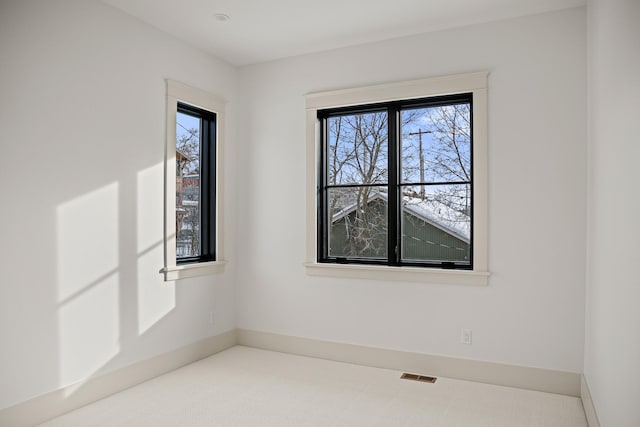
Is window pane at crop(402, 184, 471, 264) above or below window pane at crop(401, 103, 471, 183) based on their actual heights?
below

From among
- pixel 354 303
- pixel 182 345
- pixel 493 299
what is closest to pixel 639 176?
pixel 493 299

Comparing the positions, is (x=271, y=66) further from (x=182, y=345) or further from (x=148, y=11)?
(x=182, y=345)

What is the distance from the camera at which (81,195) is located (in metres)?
3.07

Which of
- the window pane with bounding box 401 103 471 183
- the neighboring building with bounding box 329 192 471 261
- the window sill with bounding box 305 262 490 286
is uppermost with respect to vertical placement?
the window pane with bounding box 401 103 471 183

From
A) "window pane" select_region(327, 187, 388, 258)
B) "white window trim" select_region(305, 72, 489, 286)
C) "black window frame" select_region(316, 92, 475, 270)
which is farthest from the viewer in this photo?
"window pane" select_region(327, 187, 388, 258)

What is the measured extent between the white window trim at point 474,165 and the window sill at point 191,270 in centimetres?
84

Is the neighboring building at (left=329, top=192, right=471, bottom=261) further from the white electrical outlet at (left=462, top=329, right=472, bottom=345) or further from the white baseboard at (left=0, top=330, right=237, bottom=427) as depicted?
the white baseboard at (left=0, top=330, right=237, bottom=427)

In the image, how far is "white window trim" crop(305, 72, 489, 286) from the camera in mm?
3535

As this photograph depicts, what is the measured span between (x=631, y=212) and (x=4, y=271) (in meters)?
3.12

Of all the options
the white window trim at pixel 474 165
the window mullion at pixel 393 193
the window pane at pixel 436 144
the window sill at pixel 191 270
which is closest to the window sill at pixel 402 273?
the white window trim at pixel 474 165

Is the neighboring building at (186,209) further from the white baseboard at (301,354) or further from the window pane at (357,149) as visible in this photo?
the window pane at (357,149)

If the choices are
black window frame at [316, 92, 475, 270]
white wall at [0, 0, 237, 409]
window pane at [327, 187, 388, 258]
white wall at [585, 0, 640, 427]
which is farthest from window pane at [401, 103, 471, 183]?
white wall at [0, 0, 237, 409]

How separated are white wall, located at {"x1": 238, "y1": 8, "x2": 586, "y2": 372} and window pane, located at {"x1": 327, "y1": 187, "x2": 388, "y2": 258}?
0.91 ft

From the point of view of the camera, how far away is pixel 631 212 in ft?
5.90
